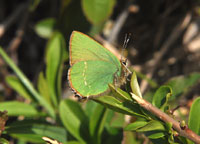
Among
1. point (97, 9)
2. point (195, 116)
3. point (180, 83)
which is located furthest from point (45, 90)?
point (195, 116)

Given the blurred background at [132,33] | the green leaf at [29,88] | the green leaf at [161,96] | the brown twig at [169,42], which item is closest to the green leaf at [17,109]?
the green leaf at [29,88]

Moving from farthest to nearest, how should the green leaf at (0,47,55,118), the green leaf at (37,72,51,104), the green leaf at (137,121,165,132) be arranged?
the green leaf at (37,72,51,104) < the green leaf at (0,47,55,118) < the green leaf at (137,121,165,132)

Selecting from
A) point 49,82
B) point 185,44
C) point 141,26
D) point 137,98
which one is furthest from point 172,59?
point 137,98

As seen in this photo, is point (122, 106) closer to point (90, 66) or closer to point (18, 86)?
point (90, 66)

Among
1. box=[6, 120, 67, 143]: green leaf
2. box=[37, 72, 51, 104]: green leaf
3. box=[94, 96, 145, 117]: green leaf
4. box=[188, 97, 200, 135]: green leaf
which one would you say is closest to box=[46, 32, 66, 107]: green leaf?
box=[37, 72, 51, 104]: green leaf

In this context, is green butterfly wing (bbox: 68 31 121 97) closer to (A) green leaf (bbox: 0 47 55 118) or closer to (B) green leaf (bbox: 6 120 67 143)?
(B) green leaf (bbox: 6 120 67 143)
